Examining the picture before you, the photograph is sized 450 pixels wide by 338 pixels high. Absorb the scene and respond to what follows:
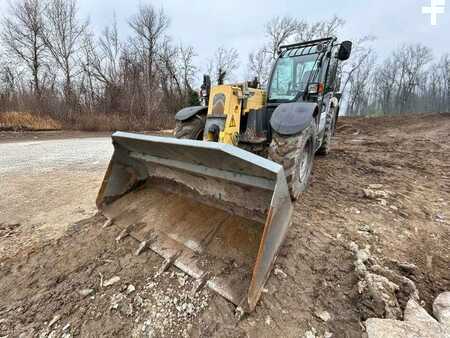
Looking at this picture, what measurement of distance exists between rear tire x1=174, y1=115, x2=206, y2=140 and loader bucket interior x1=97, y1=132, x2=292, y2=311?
3.38 feet

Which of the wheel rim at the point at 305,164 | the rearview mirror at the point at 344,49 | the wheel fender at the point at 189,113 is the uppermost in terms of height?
the rearview mirror at the point at 344,49

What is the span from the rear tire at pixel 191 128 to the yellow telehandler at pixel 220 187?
0.02 meters

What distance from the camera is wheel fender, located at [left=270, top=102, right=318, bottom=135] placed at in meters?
2.61

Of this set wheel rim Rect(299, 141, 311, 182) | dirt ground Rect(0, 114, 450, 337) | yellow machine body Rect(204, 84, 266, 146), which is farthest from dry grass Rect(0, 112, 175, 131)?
wheel rim Rect(299, 141, 311, 182)

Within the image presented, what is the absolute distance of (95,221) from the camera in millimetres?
2520

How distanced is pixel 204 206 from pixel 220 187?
0.87ft

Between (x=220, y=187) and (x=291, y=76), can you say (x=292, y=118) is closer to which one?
(x=220, y=187)

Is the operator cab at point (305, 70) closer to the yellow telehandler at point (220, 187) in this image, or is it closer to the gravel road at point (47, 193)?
the yellow telehandler at point (220, 187)

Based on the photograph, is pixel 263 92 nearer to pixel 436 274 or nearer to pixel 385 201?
pixel 385 201

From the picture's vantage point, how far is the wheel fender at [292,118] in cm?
261

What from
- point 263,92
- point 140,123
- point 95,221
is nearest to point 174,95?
point 140,123

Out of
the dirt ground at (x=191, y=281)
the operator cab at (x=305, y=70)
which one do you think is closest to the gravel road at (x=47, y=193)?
the dirt ground at (x=191, y=281)

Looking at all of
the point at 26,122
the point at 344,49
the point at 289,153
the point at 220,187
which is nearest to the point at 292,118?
the point at 289,153

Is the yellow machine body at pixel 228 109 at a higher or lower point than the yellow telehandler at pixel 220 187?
higher
